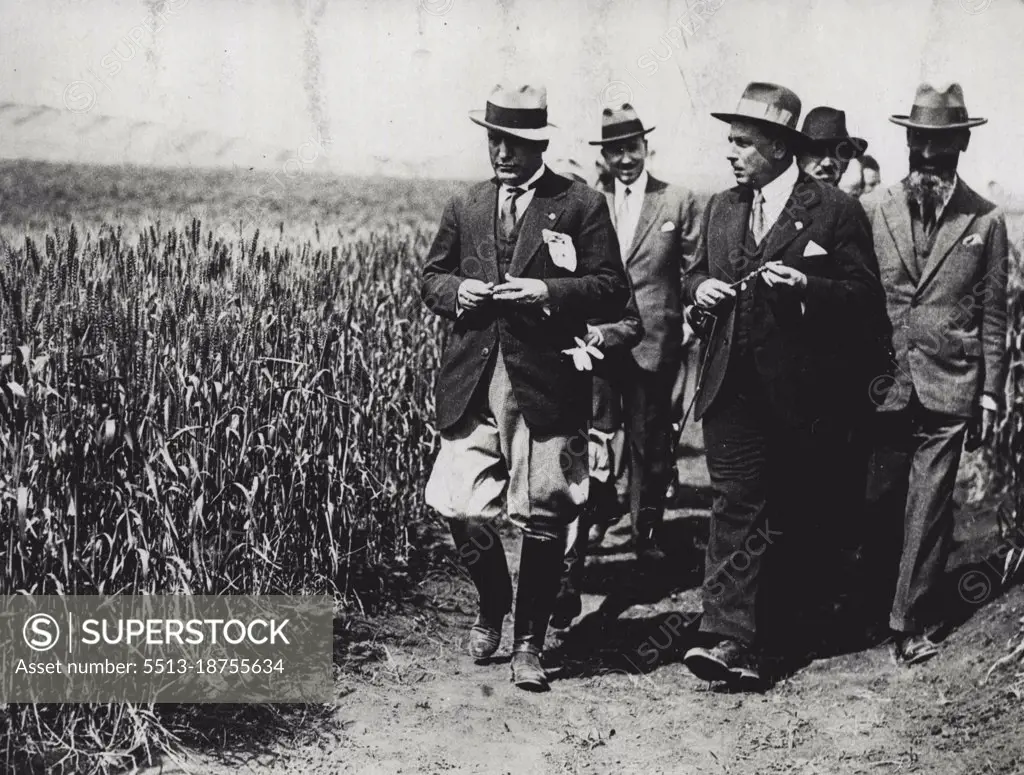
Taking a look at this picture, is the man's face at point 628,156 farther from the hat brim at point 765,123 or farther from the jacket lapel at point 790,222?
the jacket lapel at point 790,222

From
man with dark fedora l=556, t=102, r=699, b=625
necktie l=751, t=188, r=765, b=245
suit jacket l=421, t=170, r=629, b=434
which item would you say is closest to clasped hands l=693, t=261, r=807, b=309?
necktie l=751, t=188, r=765, b=245

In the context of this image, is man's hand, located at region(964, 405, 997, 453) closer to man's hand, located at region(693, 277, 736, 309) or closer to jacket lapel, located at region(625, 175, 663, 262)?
man's hand, located at region(693, 277, 736, 309)

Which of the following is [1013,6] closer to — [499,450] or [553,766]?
[499,450]

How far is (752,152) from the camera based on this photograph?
4.93 m

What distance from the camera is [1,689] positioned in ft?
13.1

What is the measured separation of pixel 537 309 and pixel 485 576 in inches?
40.9

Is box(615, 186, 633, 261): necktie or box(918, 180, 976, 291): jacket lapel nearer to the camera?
box(918, 180, 976, 291): jacket lapel

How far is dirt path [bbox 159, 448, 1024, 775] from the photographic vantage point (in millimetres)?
4414

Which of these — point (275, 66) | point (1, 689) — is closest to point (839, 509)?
point (275, 66)

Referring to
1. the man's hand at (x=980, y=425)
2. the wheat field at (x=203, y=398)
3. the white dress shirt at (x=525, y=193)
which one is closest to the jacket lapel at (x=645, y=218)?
the wheat field at (x=203, y=398)

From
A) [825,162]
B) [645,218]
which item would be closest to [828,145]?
[825,162]

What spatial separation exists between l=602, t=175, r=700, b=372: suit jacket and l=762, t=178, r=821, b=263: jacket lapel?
113cm

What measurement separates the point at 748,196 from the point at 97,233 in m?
2.66

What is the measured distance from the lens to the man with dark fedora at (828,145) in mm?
5898
